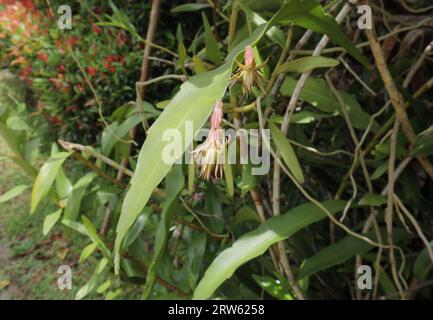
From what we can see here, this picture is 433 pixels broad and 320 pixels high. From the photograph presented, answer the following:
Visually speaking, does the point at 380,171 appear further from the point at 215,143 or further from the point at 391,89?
the point at 215,143

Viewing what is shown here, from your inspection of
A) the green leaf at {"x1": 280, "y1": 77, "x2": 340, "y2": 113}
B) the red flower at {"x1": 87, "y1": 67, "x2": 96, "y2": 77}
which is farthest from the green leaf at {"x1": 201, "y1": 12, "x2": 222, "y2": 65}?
the red flower at {"x1": 87, "y1": 67, "x2": 96, "y2": 77}

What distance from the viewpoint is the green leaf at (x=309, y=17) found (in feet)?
1.42

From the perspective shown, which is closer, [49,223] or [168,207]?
[168,207]

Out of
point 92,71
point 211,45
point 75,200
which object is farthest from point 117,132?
point 92,71

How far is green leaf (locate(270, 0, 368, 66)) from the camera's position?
1.42ft

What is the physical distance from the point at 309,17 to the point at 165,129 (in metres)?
0.23

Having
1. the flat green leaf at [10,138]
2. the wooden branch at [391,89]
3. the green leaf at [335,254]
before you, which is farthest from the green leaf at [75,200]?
the wooden branch at [391,89]

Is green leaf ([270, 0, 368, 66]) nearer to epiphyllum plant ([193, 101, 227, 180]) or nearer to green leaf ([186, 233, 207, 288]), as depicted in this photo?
epiphyllum plant ([193, 101, 227, 180])

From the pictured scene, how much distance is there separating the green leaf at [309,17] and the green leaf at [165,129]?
12 cm

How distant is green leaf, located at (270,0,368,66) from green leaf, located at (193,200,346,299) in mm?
249

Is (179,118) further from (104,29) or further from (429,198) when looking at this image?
(104,29)

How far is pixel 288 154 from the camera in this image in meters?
0.58

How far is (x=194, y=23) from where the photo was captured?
174cm

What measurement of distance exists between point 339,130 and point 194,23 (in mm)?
1038
